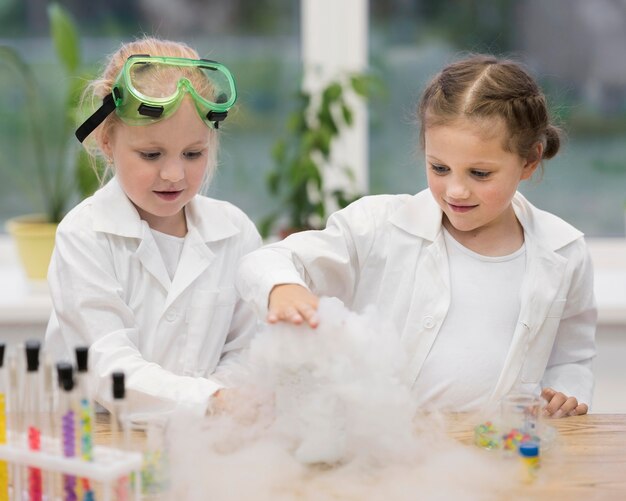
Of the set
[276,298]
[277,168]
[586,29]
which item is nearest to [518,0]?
[586,29]

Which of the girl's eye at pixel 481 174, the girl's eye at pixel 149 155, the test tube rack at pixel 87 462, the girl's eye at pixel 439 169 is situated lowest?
the test tube rack at pixel 87 462

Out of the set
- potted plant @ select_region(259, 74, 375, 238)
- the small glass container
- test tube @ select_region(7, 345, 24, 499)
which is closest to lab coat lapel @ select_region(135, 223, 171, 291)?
test tube @ select_region(7, 345, 24, 499)

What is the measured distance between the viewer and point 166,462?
1273mm

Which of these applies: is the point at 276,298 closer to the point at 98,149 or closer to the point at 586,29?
the point at 98,149

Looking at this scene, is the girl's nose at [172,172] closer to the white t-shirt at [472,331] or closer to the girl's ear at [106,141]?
the girl's ear at [106,141]

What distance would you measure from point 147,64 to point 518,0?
1743mm

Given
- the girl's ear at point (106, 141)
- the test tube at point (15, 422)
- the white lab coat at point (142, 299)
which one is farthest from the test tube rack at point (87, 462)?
the girl's ear at point (106, 141)

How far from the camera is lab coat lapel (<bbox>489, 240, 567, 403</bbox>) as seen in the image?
1.76 metres

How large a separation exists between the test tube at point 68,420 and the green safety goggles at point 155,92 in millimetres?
644

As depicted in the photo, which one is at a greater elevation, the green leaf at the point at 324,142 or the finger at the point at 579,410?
the green leaf at the point at 324,142

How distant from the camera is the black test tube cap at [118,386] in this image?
1146 millimetres

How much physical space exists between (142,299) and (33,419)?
0.55 metres

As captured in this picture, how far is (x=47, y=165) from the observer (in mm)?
3230

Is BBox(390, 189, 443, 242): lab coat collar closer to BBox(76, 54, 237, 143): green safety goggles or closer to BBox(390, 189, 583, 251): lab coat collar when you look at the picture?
BBox(390, 189, 583, 251): lab coat collar
